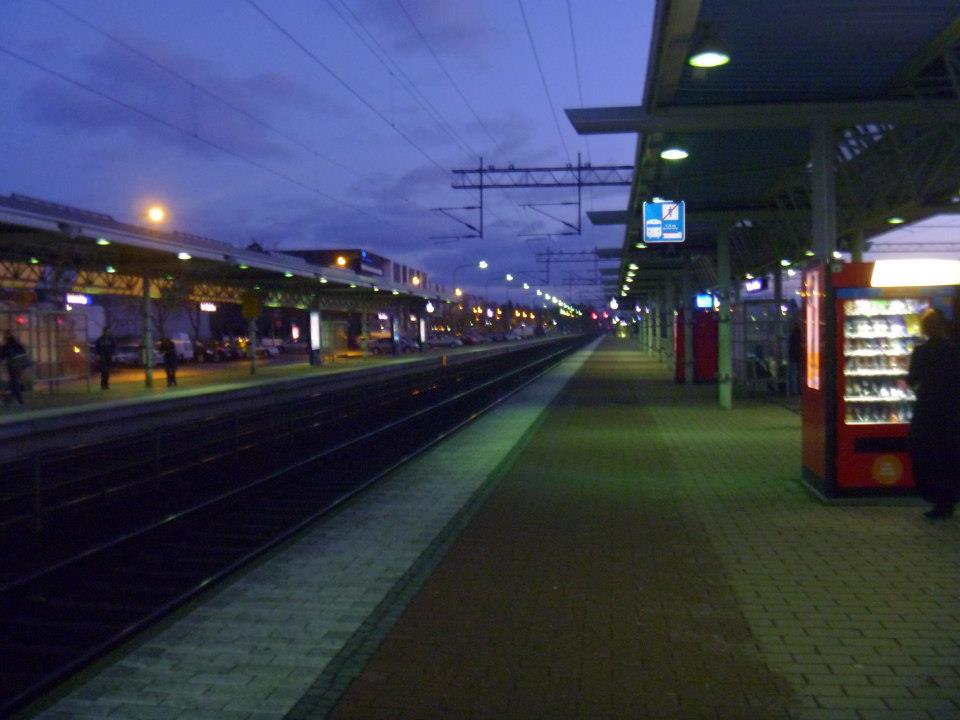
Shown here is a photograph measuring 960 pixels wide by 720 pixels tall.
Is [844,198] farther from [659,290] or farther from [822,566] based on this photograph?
[659,290]

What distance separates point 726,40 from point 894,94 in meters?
3.05

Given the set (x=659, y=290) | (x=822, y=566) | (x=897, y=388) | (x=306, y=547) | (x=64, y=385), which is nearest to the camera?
(x=822, y=566)

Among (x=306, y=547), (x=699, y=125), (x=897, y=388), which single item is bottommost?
(x=306, y=547)

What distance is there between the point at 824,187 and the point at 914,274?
2.40 m

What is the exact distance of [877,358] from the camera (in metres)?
10.3

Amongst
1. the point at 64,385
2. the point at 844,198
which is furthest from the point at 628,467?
the point at 64,385

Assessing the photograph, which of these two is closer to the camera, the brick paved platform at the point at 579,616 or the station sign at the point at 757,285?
the brick paved platform at the point at 579,616

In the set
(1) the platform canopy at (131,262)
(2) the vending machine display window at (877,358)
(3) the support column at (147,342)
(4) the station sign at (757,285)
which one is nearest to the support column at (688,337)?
(4) the station sign at (757,285)

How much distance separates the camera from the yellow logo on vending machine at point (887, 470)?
1021 cm

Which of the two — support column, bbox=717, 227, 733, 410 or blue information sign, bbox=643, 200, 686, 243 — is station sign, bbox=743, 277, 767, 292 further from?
blue information sign, bbox=643, 200, 686, 243

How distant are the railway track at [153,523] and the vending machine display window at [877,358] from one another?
18.2 ft

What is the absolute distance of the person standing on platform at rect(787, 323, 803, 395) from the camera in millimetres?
22375

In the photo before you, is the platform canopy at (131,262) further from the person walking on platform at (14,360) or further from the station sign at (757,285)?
the station sign at (757,285)

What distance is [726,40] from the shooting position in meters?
9.60
